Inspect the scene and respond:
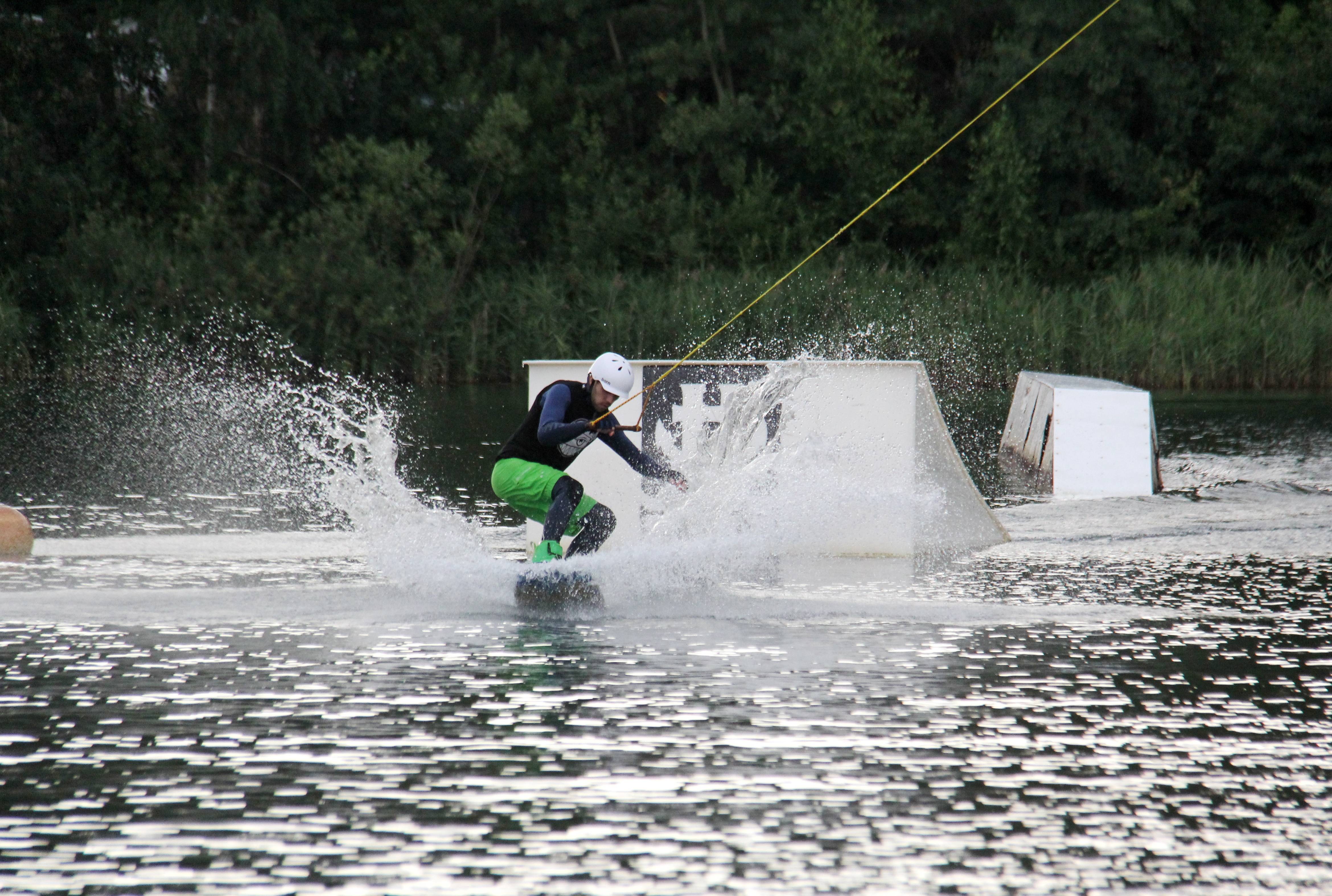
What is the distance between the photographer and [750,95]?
4128 centimetres

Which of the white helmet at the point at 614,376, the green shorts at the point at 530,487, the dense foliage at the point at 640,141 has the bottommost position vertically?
the green shorts at the point at 530,487

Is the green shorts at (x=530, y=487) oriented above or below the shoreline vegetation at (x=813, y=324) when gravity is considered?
below

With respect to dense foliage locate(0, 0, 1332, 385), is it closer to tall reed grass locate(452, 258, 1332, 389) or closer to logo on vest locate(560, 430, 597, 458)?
tall reed grass locate(452, 258, 1332, 389)

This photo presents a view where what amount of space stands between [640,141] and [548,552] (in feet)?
121

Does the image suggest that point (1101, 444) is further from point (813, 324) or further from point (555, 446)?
point (813, 324)

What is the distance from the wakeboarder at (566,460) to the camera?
8.32 m

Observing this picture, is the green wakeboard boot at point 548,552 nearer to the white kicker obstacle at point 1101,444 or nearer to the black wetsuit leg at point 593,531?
the black wetsuit leg at point 593,531

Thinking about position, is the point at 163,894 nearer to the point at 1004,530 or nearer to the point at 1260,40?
the point at 1004,530

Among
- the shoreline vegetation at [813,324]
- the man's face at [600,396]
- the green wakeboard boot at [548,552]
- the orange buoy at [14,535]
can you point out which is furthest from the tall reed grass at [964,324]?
the green wakeboard boot at [548,552]

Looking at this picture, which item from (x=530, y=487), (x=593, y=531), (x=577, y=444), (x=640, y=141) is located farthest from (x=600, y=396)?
(x=640, y=141)

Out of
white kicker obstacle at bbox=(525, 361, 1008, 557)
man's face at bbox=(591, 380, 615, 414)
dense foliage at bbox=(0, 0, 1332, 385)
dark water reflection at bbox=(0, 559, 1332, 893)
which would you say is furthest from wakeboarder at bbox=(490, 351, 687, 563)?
dense foliage at bbox=(0, 0, 1332, 385)

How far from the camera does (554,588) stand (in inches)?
311

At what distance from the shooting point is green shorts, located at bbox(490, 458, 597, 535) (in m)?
8.49

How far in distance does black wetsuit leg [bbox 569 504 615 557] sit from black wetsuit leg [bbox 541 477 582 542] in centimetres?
9
